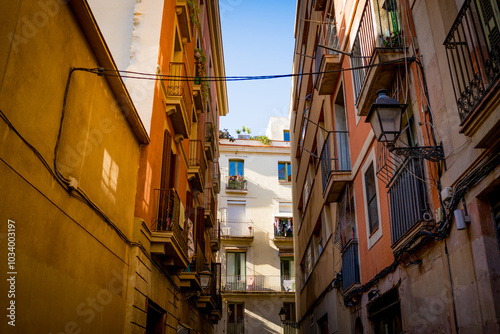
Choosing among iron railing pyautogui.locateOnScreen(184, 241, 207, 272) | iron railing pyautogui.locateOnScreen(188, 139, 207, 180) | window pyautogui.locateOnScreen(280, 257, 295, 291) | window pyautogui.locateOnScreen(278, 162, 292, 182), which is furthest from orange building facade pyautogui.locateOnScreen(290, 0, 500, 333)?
window pyautogui.locateOnScreen(278, 162, 292, 182)

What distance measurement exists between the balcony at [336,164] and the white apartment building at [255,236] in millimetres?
21263

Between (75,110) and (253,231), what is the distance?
2913 centimetres

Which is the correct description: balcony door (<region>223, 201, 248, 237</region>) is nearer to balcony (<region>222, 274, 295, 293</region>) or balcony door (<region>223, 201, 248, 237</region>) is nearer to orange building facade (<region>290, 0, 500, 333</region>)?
balcony (<region>222, 274, 295, 293</region>)

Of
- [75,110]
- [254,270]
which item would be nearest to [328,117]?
[75,110]

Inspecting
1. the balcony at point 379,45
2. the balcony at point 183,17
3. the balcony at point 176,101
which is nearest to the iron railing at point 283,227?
the balcony at point 183,17

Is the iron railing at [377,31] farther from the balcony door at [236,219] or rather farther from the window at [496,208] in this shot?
the balcony door at [236,219]

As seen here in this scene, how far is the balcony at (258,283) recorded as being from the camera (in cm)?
3322

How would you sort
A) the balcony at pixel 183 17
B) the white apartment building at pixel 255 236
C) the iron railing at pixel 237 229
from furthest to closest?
the iron railing at pixel 237 229
the white apartment building at pixel 255 236
the balcony at pixel 183 17

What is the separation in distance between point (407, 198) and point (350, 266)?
4341mm

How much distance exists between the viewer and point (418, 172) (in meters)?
6.95

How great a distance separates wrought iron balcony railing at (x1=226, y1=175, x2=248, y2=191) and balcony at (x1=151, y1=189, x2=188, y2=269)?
81.5 ft

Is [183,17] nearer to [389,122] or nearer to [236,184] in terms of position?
[389,122]

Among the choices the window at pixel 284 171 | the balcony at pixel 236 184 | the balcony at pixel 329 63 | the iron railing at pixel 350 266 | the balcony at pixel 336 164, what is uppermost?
the window at pixel 284 171

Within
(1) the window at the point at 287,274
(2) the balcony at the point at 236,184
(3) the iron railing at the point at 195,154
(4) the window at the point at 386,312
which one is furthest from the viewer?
(2) the balcony at the point at 236,184
